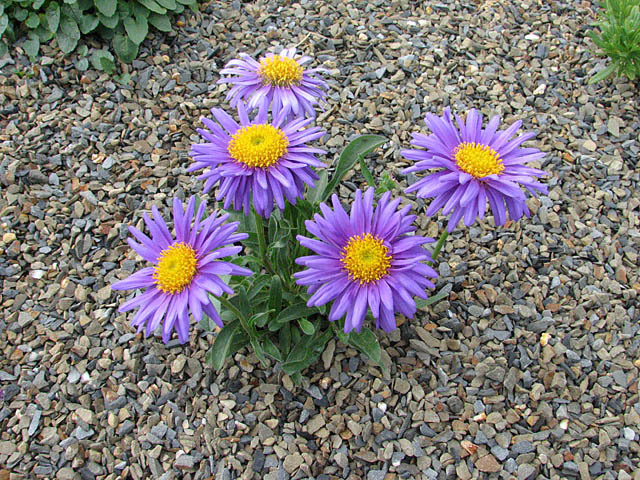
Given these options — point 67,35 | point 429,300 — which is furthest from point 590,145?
point 67,35

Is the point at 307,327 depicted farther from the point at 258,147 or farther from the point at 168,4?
the point at 168,4

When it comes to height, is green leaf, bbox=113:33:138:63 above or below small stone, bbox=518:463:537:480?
above

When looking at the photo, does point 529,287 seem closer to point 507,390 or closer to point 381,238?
point 507,390

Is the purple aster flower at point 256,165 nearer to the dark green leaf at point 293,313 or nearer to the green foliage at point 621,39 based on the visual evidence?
the dark green leaf at point 293,313

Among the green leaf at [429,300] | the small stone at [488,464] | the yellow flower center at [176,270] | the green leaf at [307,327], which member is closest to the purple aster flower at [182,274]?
the yellow flower center at [176,270]

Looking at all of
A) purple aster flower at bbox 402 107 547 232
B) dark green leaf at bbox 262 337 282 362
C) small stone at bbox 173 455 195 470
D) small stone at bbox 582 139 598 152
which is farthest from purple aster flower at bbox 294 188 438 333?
small stone at bbox 582 139 598 152

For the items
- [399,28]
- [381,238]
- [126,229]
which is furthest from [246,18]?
[381,238]

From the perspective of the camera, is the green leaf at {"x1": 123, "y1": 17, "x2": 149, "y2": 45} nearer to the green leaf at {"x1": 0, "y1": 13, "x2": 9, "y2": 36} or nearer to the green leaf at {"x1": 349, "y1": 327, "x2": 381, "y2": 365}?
the green leaf at {"x1": 0, "y1": 13, "x2": 9, "y2": 36}
